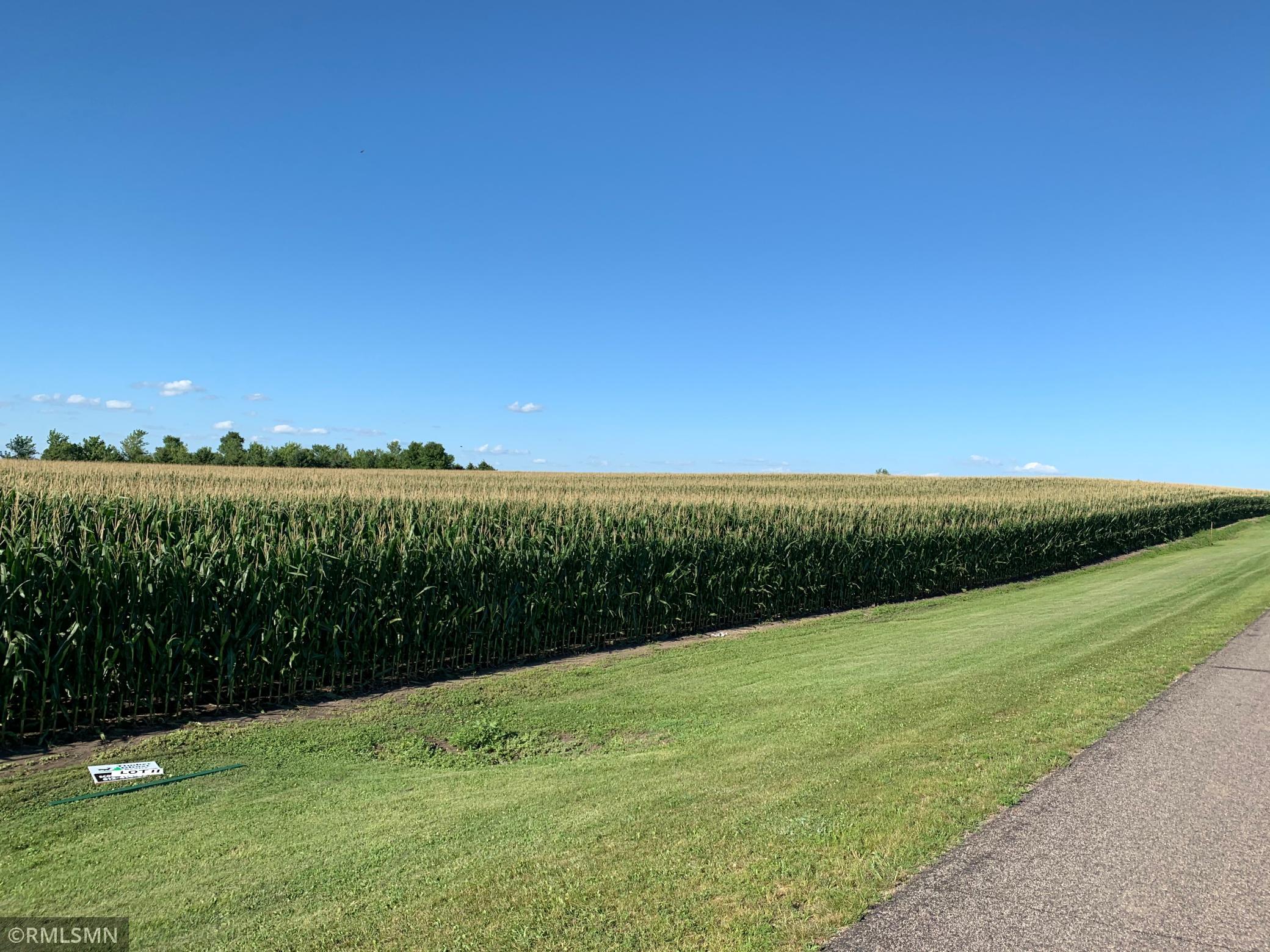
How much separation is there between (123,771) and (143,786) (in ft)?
1.84

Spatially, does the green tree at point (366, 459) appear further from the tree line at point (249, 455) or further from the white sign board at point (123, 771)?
the white sign board at point (123, 771)

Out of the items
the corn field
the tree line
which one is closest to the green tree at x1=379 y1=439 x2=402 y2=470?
the tree line

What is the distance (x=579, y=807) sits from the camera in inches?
213

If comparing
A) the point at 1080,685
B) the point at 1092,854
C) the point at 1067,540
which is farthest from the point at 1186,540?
the point at 1092,854

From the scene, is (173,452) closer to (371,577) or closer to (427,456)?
(427,456)

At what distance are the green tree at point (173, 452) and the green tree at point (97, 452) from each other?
3821 millimetres

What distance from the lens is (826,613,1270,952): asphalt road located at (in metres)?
3.61

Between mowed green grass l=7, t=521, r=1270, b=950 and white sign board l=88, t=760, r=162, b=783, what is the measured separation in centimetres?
22

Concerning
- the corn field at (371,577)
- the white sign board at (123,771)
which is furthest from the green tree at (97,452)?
the white sign board at (123,771)

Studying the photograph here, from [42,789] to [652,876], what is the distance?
5.14 m

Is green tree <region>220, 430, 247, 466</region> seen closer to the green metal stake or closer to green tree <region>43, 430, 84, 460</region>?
green tree <region>43, 430, 84, 460</region>

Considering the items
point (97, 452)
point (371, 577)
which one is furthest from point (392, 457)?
point (371, 577)

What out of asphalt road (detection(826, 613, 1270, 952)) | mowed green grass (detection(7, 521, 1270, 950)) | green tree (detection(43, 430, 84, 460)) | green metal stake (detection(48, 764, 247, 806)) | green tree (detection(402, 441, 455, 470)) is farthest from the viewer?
green tree (detection(402, 441, 455, 470))

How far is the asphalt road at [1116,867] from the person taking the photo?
11.8 ft
